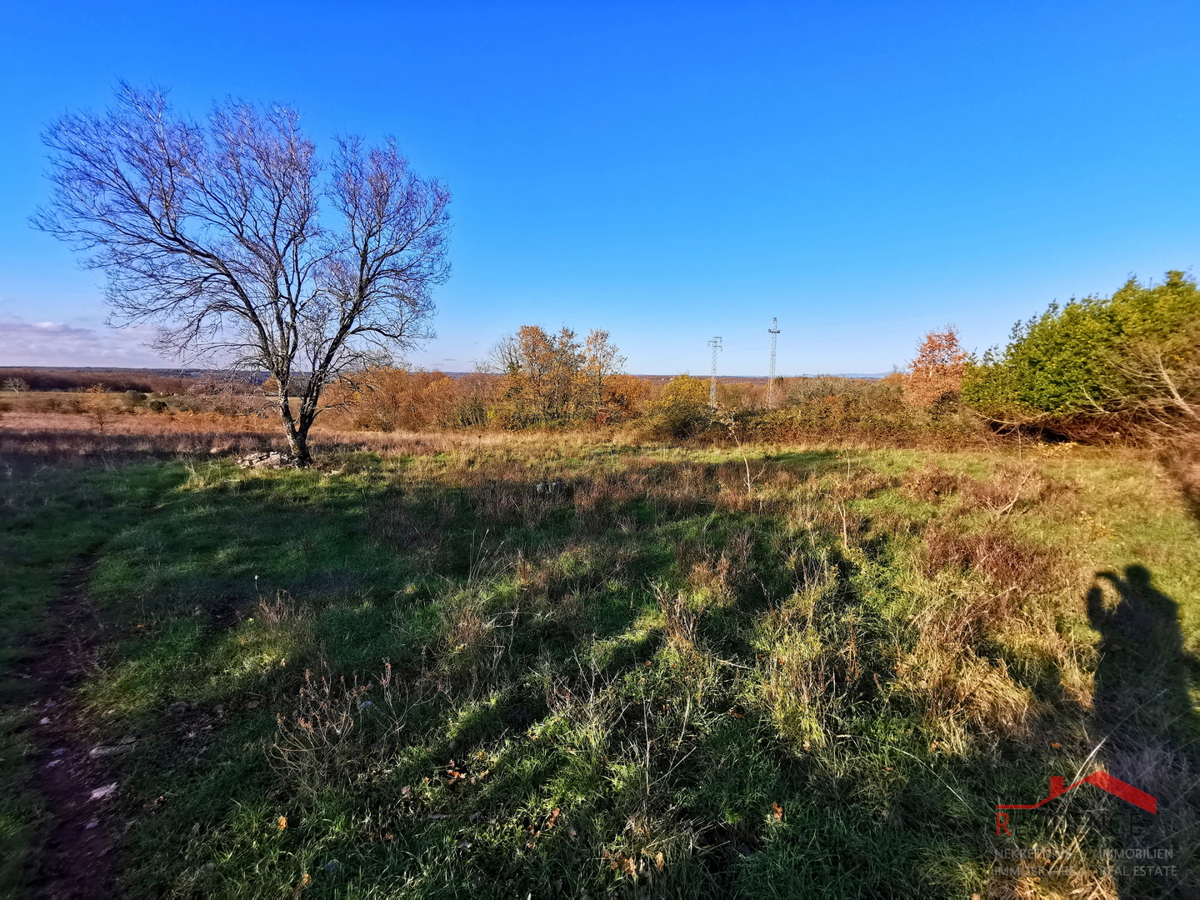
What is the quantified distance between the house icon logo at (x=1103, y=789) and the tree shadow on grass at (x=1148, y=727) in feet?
0.14

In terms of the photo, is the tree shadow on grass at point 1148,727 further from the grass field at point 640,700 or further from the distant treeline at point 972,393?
the distant treeline at point 972,393

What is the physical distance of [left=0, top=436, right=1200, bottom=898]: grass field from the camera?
2.43m

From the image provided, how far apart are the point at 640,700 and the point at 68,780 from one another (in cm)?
387

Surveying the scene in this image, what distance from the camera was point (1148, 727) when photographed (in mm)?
3391

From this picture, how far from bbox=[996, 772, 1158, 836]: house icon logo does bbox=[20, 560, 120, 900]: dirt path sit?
4886 mm

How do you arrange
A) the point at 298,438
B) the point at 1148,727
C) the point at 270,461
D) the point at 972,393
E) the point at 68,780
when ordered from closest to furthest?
the point at 68,780
the point at 1148,727
the point at 270,461
the point at 298,438
the point at 972,393

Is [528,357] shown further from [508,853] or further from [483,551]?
[508,853]

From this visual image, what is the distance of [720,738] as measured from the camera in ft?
10.6

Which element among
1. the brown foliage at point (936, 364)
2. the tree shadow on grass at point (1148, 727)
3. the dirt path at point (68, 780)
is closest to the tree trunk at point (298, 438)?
the dirt path at point (68, 780)

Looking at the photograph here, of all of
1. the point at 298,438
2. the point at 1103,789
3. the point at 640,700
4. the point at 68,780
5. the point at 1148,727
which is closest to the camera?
the point at 1103,789

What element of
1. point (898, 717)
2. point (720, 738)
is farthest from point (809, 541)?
point (720, 738)

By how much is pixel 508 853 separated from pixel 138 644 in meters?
4.52

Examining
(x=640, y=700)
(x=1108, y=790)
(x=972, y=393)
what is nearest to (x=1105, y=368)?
(x=972, y=393)

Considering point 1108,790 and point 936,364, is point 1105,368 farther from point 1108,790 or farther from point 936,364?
point 936,364
